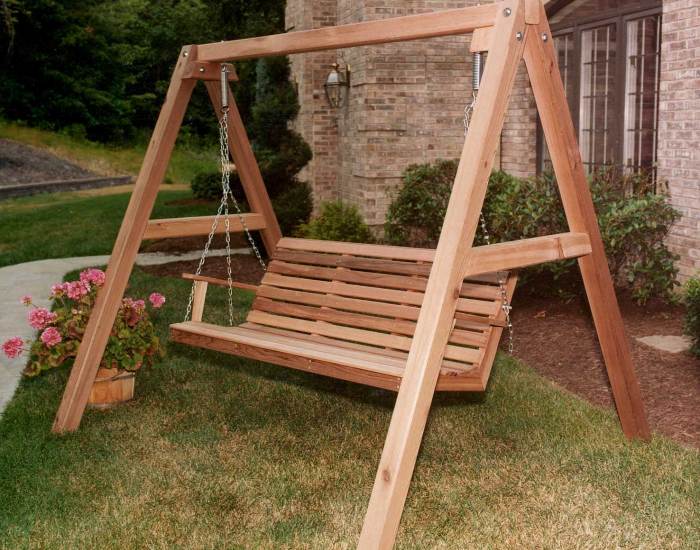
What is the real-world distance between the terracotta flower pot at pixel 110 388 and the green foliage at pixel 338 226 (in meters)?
4.77

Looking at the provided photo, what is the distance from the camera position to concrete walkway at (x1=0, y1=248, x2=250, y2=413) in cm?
613

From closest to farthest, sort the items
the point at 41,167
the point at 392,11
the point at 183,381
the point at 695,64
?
the point at 183,381, the point at 695,64, the point at 392,11, the point at 41,167

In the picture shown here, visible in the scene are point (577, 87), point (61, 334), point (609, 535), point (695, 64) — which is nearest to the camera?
point (609, 535)

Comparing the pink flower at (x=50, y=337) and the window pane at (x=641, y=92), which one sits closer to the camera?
the pink flower at (x=50, y=337)

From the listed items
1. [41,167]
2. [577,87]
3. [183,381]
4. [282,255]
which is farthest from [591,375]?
[41,167]

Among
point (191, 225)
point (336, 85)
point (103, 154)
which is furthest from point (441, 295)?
point (103, 154)

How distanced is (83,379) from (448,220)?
255 cm

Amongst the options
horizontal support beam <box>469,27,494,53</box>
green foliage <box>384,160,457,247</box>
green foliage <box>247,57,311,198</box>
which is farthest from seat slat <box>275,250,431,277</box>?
green foliage <box>247,57,311,198</box>

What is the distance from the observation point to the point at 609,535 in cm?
349

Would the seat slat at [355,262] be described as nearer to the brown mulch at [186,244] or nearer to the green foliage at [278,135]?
Answer: the brown mulch at [186,244]

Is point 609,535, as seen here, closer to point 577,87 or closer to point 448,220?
point 448,220

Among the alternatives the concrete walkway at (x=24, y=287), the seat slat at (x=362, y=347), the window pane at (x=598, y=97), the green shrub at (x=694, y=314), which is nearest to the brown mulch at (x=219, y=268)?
the concrete walkway at (x=24, y=287)

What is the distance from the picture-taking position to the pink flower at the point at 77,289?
5215 mm

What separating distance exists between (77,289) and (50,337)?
1.09 feet
